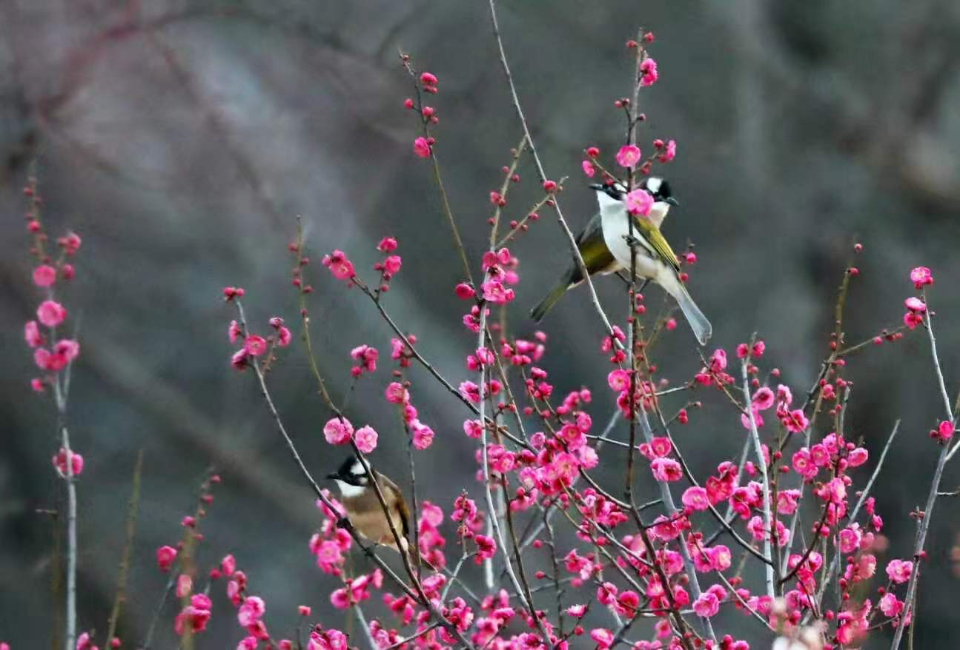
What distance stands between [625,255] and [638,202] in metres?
0.68

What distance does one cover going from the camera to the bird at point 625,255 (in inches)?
63.0

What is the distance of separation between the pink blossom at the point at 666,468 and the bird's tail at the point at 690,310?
29 centimetres

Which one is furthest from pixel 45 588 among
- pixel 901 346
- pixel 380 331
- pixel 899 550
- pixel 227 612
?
pixel 901 346

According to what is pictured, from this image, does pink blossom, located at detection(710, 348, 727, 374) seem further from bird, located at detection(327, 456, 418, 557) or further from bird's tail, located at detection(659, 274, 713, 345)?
bird, located at detection(327, 456, 418, 557)

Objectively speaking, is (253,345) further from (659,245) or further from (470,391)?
(659,245)

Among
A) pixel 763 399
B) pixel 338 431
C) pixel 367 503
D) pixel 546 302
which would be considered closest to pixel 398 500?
pixel 367 503

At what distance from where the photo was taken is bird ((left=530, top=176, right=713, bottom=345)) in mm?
1600

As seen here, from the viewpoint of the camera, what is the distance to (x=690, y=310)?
1.61 meters

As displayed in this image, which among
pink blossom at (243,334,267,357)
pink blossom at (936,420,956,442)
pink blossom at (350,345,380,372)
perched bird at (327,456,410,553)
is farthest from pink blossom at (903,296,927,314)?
perched bird at (327,456,410,553)

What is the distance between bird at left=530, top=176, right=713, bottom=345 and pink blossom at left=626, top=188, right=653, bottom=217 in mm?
342

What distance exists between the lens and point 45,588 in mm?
2818

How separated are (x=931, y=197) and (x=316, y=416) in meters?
2.17

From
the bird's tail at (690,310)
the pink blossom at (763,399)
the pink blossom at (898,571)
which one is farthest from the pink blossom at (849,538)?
the bird's tail at (690,310)

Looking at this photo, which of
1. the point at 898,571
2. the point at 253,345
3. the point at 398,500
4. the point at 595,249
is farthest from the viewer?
the point at 398,500
